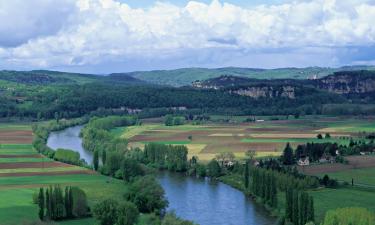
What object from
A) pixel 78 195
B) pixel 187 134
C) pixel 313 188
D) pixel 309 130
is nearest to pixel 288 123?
pixel 309 130

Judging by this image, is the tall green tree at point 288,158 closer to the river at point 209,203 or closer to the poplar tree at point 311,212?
the river at point 209,203

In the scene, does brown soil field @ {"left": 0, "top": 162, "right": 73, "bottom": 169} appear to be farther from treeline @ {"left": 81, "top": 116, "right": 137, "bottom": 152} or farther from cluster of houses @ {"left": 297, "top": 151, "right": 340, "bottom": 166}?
cluster of houses @ {"left": 297, "top": 151, "right": 340, "bottom": 166}

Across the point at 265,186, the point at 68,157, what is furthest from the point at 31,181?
the point at 265,186

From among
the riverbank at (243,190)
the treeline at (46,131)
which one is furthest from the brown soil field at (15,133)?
the riverbank at (243,190)

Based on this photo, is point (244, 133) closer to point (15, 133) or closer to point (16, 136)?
point (16, 136)

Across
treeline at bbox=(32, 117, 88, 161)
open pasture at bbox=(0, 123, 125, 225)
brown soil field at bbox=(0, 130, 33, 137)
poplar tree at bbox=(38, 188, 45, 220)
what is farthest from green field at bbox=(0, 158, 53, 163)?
poplar tree at bbox=(38, 188, 45, 220)

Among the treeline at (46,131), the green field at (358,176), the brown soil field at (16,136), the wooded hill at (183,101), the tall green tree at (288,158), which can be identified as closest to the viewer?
the green field at (358,176)

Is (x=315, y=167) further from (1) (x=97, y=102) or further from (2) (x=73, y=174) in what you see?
(1) (x=97, y=102)
